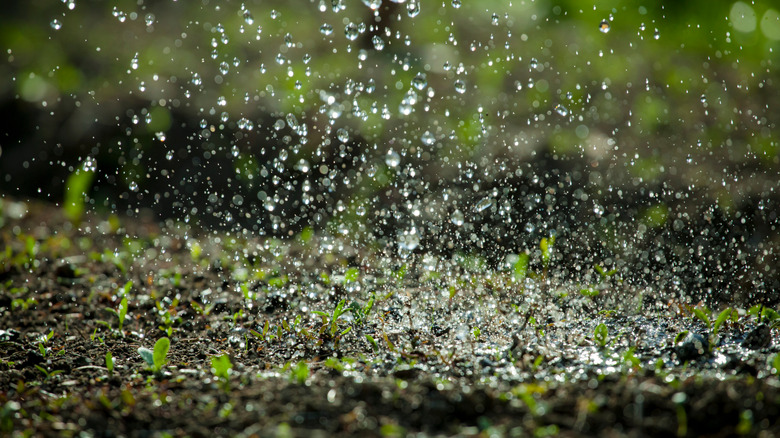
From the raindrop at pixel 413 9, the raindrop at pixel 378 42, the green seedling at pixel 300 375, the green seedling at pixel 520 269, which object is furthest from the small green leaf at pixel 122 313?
the raindrop at pixel 413 9

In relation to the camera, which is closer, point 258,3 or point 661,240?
point 661,240

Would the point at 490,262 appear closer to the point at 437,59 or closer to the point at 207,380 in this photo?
the point at 207,380

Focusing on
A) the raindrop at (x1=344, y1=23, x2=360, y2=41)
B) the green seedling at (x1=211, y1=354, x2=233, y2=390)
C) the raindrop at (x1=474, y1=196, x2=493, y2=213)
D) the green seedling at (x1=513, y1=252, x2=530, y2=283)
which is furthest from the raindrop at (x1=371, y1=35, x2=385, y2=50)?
the green seedling at (x1=211, y1=354, x2=233, y2=390)

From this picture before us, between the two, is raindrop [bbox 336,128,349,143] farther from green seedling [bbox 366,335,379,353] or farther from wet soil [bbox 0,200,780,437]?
green seedling [bbox 366,335,379,353]

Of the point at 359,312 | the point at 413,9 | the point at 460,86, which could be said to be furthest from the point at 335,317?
the point at 413,9

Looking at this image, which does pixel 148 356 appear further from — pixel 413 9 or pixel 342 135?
pixel 413 9

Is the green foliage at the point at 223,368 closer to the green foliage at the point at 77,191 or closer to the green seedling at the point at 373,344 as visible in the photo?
the green seedling at the point at 373,344

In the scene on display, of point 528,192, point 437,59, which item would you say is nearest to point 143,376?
point 528,192
